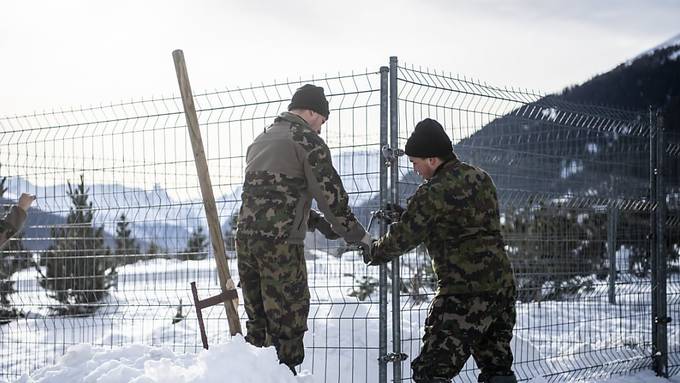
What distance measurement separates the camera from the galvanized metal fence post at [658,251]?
263 inches

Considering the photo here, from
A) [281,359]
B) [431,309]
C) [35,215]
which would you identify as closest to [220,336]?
[35,215]

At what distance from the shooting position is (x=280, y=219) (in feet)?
13.8

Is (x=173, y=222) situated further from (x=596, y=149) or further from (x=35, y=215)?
(x=596, y=149)

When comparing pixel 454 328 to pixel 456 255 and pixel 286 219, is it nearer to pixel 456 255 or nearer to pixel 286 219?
pixel 456 255

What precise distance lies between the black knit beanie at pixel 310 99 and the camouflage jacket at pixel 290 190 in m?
0.18

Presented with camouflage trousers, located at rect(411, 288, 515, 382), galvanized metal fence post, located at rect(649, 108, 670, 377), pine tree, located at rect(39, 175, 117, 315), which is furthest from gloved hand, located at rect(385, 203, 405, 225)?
pine tree, located at rect(39, 175, 117, 315)

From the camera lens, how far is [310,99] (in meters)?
4.40

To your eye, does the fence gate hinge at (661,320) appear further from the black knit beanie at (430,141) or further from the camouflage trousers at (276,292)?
the camouflage trousers at (276,292)

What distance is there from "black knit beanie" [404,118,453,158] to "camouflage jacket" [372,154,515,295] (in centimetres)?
12

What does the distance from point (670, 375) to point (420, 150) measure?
435 centimetres

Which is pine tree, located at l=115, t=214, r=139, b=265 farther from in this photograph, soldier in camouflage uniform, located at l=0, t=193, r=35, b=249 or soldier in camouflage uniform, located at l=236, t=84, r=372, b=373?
soldier in camouflage uniform, located at l=236, t=84, r=372, b=373

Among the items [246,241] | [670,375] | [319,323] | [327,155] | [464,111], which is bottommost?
[670,375]

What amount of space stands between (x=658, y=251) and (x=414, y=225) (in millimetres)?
3844

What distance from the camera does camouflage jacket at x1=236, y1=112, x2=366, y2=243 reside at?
13.8 feet
